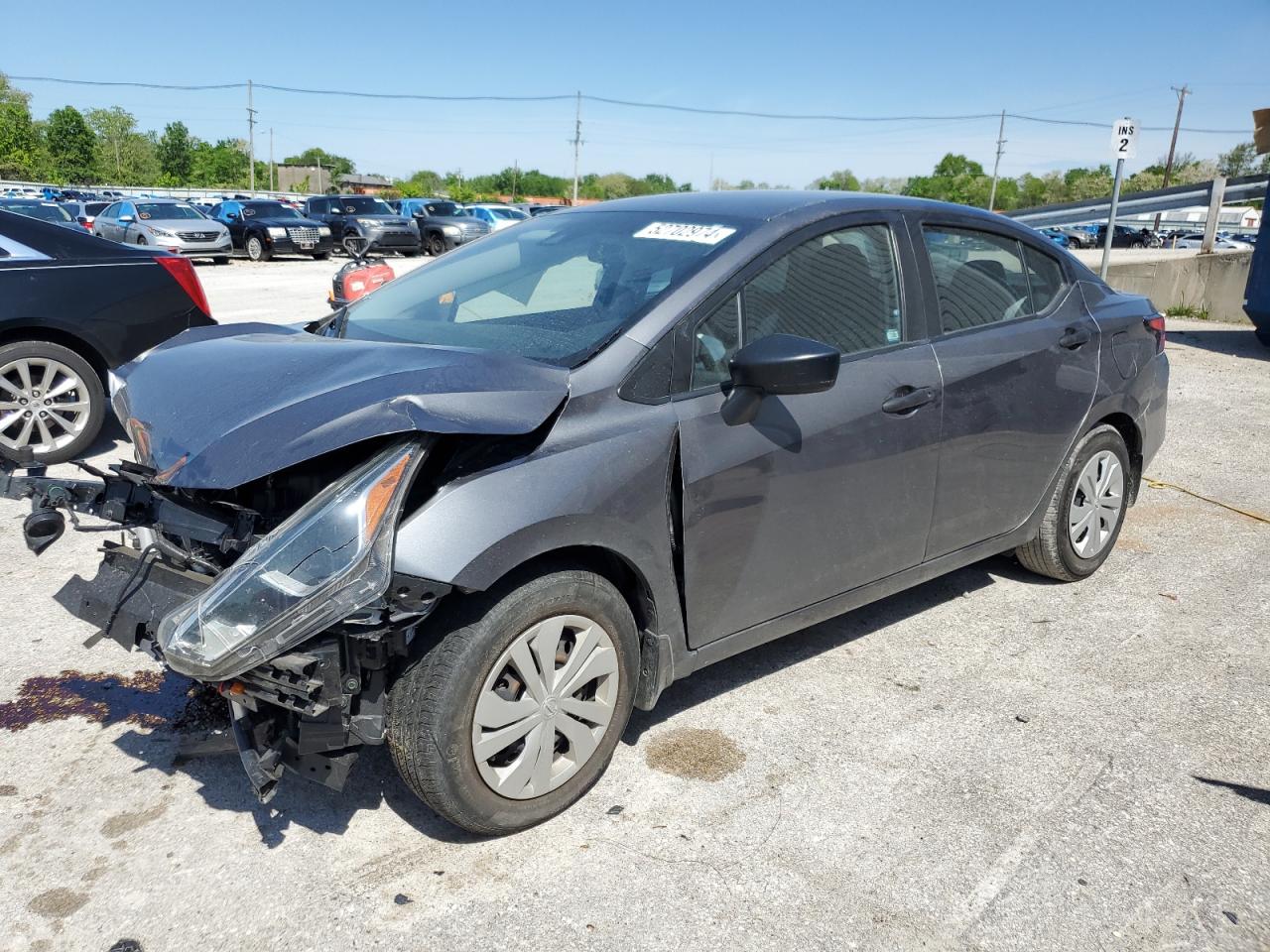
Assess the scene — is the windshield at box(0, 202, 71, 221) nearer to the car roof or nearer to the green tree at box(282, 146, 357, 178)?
the car roof

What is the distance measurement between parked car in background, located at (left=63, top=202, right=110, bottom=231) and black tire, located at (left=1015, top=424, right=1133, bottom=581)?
79.4 ft

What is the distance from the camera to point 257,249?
82.8 feet

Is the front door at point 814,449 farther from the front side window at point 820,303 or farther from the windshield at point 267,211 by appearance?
the windshield at point 267,211

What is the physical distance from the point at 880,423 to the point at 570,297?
3.68 feet

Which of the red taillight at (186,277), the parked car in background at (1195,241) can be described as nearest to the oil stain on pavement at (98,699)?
the red taillight at (186,277)

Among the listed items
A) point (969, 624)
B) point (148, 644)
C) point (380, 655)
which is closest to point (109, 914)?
point (148, 644)

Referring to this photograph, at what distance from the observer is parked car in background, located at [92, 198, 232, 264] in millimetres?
22234

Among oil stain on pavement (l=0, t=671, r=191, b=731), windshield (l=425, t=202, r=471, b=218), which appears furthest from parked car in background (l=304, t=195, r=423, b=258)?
oil stain on pavement (l=0, t=671, r=191, b=731)

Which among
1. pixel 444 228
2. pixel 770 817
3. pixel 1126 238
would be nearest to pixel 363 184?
pixel 1126 238

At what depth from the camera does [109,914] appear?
→ 247 centimetres

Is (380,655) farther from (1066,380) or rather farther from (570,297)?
(1066,380)

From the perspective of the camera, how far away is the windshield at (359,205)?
28188 millimetres

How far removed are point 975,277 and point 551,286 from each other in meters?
1.70

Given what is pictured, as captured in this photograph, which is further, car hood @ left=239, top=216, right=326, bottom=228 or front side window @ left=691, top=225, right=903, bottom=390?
car hood @ left=239, top=216, right=326, bottom=228
